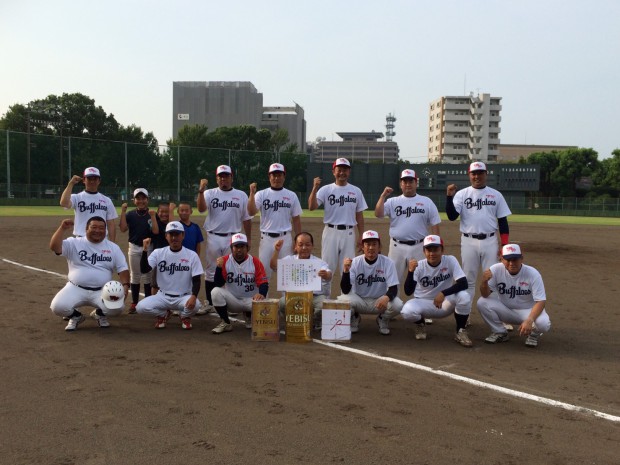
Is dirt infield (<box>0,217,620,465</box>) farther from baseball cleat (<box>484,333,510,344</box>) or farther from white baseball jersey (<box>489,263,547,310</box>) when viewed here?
white baseball jersey (<box>489,263,547,310</box>)

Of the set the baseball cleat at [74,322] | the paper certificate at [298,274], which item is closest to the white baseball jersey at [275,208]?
the paper certificate at [298,274]

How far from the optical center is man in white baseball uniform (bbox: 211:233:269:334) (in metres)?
6.81

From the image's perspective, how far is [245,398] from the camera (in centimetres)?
Answer: 446

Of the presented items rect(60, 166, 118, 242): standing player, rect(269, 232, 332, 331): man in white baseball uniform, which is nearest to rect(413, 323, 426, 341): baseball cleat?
rect(269, 232, 332, 331): man in white baseball uniform

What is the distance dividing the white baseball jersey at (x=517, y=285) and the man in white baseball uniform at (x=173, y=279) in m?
3.74

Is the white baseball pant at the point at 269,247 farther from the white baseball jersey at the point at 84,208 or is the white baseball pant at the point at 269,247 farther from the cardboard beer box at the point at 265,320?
the white baseball jersey at the point at 84,208

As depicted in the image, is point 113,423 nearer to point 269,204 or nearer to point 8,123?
point 269,204

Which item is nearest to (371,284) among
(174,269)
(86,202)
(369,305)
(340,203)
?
(369,305)

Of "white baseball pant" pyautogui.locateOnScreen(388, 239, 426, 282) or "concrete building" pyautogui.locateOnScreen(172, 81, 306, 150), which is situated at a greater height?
"concrete building" pyautogui.locateOnScreen(172, 81, 306, 150)

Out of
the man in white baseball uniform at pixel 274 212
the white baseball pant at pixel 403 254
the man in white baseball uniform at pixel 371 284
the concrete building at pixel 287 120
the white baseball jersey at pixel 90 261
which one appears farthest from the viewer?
the concrete building at pixel 287 120

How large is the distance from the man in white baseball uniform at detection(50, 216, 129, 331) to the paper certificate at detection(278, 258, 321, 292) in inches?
82.7

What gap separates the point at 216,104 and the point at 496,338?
11230 cm

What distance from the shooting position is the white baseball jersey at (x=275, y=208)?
24.8ft

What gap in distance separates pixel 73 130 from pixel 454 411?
224 ft
